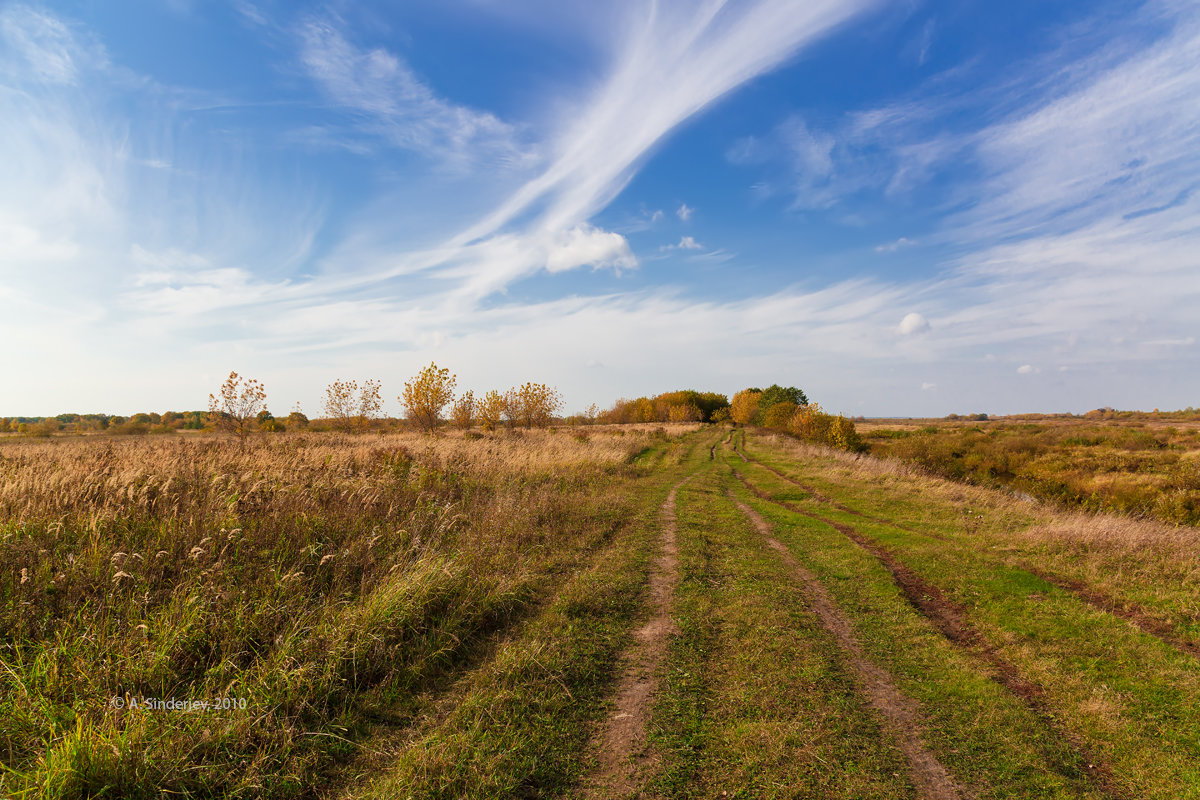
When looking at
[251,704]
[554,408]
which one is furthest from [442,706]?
[554,408]

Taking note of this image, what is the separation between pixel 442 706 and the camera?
4.68 meters

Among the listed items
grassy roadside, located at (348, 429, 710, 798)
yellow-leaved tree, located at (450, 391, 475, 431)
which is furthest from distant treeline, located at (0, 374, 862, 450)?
grassy roadside, located at (348, 429, 710, 798)

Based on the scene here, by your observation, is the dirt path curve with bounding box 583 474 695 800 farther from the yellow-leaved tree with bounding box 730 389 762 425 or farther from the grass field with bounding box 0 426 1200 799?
the yellow-leaved tree with bounding box 730 389 762 425

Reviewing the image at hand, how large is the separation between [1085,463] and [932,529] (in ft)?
98.6

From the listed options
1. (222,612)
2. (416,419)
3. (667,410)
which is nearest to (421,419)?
(416,419)

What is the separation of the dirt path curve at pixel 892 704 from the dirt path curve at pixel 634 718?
2.28 metres

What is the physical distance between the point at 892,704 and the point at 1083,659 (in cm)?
364

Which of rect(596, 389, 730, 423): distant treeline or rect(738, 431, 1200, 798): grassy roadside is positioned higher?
rect(596, 389, 730, 423): distant treeline

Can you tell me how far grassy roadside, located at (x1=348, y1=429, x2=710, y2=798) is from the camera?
3.67 m

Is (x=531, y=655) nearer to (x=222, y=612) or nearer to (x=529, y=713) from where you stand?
(x=529, y=713)

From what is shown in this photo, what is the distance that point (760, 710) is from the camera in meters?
4.77

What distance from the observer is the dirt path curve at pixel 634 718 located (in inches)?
150

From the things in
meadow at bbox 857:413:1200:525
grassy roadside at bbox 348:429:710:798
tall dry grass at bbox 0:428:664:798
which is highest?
tall dry grass at bbox 0:428:664:798

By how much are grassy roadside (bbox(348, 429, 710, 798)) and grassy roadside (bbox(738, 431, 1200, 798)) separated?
187 inches
